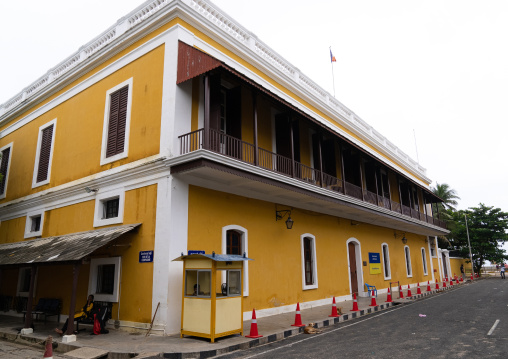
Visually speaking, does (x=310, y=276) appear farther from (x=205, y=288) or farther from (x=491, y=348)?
(x=491, y=348)

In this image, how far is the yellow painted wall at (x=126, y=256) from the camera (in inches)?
396

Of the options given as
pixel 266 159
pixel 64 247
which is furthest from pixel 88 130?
pixel 266 159

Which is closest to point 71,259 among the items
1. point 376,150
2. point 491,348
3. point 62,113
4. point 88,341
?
point 88,341

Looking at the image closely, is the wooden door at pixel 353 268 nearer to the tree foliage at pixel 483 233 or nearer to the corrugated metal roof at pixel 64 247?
the corrugated metal roof at pixel 64 247

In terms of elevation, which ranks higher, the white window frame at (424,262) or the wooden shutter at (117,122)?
the wooden shutter at (117,122)

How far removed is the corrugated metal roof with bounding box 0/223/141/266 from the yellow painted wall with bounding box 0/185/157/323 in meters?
0.35

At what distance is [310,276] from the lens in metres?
15.0

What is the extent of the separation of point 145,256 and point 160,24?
744 cm

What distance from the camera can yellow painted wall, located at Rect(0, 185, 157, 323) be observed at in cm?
1007

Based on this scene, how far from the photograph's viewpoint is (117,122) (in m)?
12.6

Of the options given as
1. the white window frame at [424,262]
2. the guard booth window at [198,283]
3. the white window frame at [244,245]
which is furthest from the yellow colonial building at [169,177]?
the white window frame at [424,262]

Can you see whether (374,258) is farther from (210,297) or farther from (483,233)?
(483,233)

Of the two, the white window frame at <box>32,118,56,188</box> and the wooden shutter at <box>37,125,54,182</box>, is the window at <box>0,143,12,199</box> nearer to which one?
the white window frame at <box>32,118,56,188</box>

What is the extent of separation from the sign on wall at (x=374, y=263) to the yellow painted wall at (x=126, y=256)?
44.2 ft
